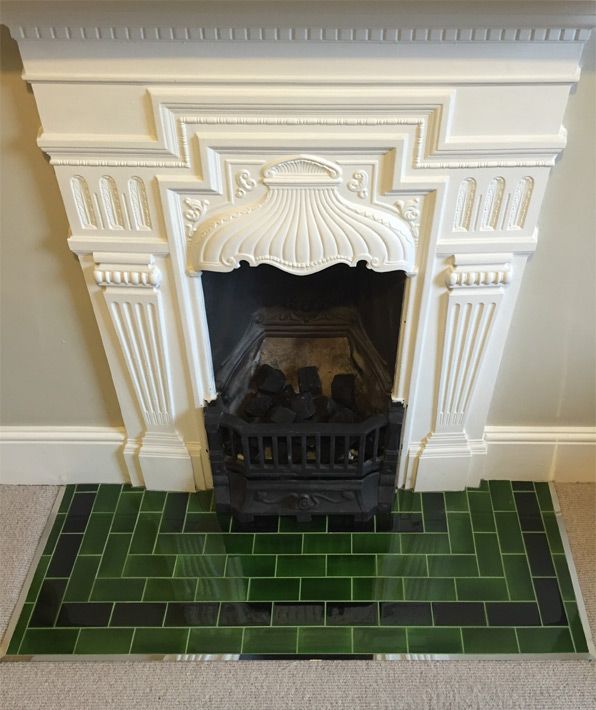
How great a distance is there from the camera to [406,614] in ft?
6.15

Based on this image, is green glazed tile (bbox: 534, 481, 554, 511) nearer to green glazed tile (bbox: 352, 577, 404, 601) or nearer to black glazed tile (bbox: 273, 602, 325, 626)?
green glazed tile (bbox: 352, 577, 404, 601)

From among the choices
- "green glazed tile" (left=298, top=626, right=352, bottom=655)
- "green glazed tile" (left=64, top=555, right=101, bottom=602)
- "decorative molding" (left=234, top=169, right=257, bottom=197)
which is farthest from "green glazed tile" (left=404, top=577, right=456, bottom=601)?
"decorative molding" (left=234, top=169, right=257, bottom=197)

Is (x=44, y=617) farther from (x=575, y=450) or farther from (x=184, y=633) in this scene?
(x=575, y=450)

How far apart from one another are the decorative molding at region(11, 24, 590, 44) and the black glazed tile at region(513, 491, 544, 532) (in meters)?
1.34

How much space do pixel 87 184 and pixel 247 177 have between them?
1.17ft

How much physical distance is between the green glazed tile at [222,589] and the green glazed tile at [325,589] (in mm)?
167

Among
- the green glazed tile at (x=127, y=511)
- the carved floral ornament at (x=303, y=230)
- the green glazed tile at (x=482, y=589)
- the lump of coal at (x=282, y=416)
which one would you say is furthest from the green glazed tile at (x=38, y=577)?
the green glazed tile at (x=482, y=589)

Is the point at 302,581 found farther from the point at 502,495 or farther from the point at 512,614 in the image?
the point at 502,495

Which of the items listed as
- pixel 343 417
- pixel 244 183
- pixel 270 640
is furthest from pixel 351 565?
pixel 244 183

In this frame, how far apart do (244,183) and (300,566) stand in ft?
3.59

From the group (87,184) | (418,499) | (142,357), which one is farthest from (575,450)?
(87,184)

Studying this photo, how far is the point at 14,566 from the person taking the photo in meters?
2.02

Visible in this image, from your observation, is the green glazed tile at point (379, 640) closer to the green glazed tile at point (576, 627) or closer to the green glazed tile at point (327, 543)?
the green glazed tile at point (327, 543)

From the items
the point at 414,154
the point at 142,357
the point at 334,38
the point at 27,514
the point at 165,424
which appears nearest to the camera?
the point at 334,38
